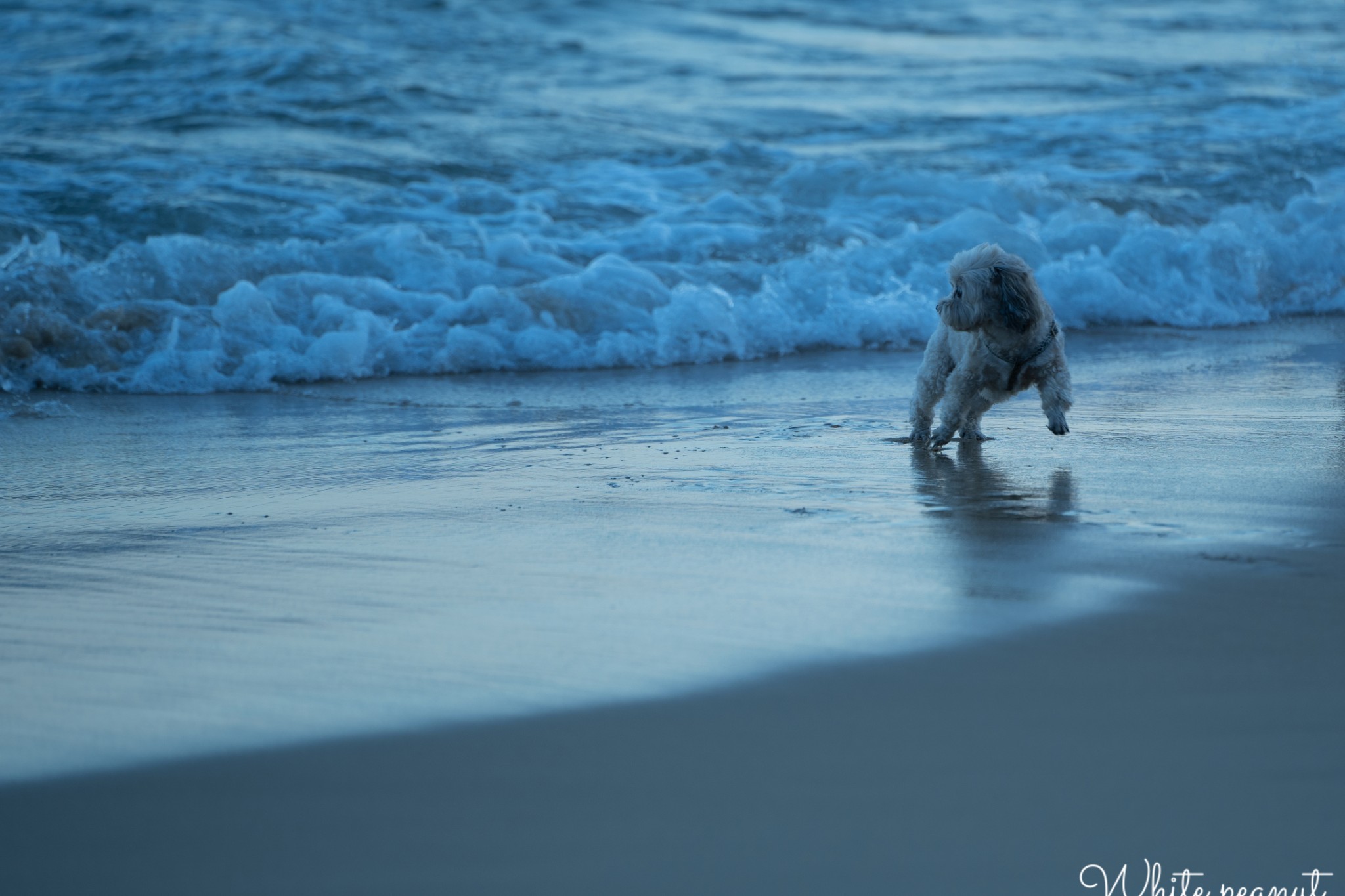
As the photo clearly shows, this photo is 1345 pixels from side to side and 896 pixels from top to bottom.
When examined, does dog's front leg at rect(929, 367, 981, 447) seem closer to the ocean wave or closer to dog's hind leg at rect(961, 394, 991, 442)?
dog's hind leg at rect(961, 394, 991, 442)

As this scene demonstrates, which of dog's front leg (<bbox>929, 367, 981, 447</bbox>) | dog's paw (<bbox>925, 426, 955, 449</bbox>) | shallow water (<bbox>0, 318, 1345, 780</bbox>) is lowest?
shallow water (<bbox>0, 318, 1345, 780</bbox>)

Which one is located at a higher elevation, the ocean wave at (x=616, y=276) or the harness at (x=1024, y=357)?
the ocean wave at (x=616, y=276)

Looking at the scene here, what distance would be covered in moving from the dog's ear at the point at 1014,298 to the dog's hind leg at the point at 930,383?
0.62 metres

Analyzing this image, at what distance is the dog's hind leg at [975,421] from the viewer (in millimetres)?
6039

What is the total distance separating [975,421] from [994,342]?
0.66 m

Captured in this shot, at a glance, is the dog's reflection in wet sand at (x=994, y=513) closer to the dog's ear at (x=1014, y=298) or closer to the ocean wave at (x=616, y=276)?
the dog's ear at (x=1014, y=298)

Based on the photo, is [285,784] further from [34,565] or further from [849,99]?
[849,99]

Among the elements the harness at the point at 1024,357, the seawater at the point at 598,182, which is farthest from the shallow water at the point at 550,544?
the seawater at the point at 598,182

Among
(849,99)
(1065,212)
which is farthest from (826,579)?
(849,99)

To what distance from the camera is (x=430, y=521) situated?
482 cm

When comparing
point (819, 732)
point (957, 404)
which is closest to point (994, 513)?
point (957, 404)

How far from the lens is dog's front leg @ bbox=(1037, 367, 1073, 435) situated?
5.69 metres

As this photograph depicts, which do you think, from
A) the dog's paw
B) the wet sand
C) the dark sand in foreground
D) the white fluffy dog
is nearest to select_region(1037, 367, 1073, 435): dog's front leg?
the white fluffy dog

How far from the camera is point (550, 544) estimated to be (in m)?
4.42
